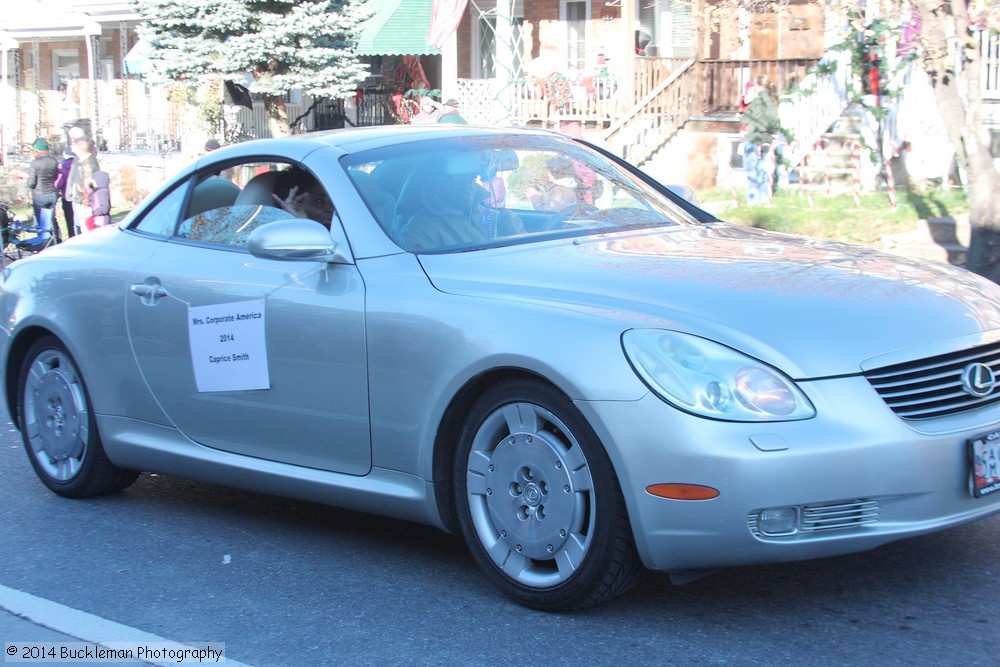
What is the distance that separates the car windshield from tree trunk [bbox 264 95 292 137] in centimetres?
1809

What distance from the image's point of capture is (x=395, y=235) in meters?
4.79

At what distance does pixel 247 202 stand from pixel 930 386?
307 cm

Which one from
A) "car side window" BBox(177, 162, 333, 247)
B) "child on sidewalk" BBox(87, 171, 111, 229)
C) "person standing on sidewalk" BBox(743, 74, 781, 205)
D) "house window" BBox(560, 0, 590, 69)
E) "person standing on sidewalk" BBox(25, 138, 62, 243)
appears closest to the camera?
"car side window" BBox(177, 162, 333, 247)

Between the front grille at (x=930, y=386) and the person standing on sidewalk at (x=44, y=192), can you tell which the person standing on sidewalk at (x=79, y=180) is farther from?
the front grille at (x=930, y=386)

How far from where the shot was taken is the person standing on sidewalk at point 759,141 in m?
15.9

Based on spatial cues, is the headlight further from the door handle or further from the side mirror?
the door handle

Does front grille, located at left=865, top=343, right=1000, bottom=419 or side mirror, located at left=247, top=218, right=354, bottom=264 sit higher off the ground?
side mirror, located at left=247, top=218, right=354, bottom=264

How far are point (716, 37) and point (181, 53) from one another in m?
9.49

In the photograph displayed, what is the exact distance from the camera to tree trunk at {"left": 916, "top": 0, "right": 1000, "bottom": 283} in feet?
33.7

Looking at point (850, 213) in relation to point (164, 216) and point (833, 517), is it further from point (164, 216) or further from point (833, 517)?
point (833, 517)

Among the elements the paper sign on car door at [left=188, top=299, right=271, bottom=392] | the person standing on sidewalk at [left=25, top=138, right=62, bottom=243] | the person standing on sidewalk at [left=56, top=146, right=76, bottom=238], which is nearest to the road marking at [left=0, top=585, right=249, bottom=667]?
the paper sign on car door at [left=188, top=299, right=271, bottom=392]

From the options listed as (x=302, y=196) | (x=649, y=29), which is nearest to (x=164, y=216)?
(x=302, y=196)

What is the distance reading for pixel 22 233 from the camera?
17391 mm

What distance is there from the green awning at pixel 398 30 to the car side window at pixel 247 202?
18409mm
